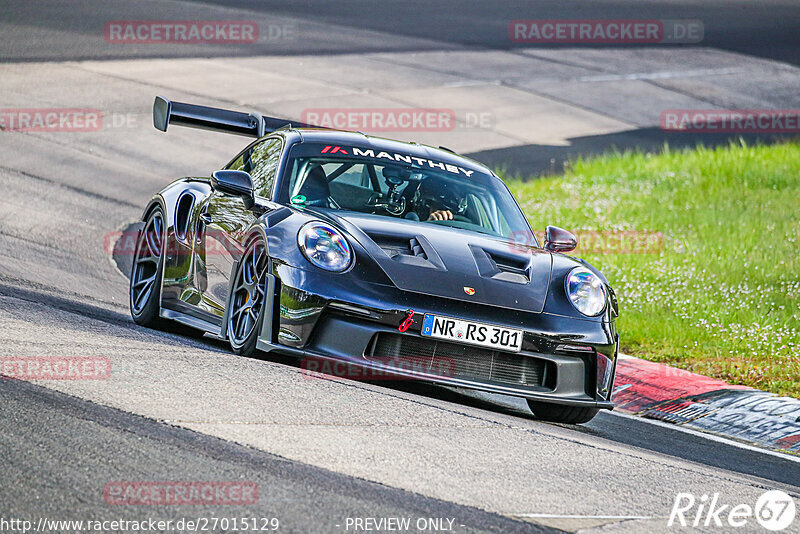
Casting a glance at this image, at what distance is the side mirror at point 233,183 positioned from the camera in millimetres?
7121

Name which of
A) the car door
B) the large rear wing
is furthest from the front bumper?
the large rear wing

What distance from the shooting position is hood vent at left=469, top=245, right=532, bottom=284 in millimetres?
6645

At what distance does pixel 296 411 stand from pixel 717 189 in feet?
37.2

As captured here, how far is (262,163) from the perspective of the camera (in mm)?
7984

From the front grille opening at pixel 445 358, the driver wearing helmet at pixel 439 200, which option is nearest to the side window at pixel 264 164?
the driver wearing helmet at pixel 439 200

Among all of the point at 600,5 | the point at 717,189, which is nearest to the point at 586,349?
the point at 717,189

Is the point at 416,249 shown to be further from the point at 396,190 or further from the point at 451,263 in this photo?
the point at 396,190

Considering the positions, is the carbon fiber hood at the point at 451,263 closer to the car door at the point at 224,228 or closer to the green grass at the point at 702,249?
the car door at the point at 224,228

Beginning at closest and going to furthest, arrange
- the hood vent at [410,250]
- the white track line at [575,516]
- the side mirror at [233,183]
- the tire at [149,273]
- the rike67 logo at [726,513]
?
the white track line at [575,516]
the rike67 logo at [726,513]
the hood vent at [410,250]
the side mirror at [233,183]
the tire at [149,273]

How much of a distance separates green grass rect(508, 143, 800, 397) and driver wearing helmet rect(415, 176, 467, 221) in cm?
250

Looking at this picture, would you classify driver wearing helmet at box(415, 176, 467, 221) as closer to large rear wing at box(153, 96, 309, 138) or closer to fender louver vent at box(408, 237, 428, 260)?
fender louver vent at box(408, 237, 428, 260)

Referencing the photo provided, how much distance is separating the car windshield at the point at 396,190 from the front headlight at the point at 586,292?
0.80 meters

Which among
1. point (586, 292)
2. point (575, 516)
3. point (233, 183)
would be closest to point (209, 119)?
point (233, 183)

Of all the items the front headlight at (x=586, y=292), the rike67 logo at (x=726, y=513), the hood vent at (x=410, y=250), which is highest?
the hood vent at (x=410, y=250)
